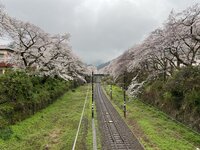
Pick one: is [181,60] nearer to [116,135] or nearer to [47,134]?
[116,135]

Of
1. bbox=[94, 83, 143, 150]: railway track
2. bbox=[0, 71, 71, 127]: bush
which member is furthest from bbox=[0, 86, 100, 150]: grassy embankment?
bbox=[94, 83, 143, 150]: railway track

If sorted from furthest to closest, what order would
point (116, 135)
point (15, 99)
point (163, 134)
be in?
point (15, 99)
point (116, 135)
point (163, 134)

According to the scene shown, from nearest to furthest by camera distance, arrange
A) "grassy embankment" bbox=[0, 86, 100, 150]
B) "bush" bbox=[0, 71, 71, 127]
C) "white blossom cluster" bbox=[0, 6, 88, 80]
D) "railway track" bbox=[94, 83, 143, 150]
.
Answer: "grassy embankment" bbox=[0, 86, 100, 150]
"railway track" bbox=[94, 83, 143, 150]
"bush" bbox=[0, 71, 71, 127]
"white blossom cluster" bbox=[0, 6, 88, 80]

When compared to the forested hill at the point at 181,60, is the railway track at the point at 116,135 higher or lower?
lower

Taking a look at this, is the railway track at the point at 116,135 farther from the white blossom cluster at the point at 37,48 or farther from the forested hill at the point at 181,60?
the white blossom cluster at the point at 37,48

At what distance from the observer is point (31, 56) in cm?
3288

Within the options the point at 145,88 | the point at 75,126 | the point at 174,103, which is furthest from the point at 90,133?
the point at 145,88

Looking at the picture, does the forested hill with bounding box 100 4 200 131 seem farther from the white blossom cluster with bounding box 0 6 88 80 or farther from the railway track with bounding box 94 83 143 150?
the white blossom cluster with bounding box 0 6 88 80

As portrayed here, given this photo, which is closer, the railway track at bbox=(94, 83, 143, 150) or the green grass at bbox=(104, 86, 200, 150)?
the green grass at bbox=(104, 86, 200, 150)

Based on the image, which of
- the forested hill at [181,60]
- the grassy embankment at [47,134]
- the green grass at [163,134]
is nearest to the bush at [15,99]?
the grassy embankment at [47,134]

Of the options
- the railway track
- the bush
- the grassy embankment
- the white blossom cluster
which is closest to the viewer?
the grassy embankment

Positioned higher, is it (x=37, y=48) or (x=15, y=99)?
(x=37, y=48)

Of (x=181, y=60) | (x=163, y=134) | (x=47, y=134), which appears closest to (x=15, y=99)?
(x=47, y=134)

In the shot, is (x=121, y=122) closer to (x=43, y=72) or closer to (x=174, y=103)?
(x=174, y=103)
